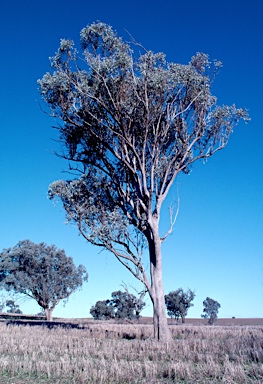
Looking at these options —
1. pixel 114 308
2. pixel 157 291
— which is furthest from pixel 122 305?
pixel 157 291

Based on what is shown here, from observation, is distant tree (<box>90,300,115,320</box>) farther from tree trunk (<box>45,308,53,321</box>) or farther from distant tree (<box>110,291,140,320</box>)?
tree trunk (<box>45,308,53,321</box>)

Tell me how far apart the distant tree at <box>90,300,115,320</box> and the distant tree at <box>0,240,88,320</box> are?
825 inches

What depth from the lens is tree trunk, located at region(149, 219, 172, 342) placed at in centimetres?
1634

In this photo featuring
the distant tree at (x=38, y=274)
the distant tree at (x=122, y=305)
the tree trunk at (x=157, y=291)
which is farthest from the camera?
the distant tree at (x=122, y=305)

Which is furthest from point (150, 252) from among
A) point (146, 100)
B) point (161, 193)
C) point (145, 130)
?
point (146, 100)

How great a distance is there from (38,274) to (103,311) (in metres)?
26.5

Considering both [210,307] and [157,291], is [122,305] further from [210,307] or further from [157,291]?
[157,291]

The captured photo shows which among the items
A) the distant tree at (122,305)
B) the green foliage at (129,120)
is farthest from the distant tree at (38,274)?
the green foliage at (129,120)

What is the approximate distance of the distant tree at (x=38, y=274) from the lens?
53.3m

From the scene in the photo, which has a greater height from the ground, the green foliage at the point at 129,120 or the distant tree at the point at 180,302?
the green foliage at the point at 129,120

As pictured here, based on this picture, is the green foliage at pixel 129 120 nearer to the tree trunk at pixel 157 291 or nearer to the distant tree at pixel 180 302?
the tree trunk at pixel 157 291

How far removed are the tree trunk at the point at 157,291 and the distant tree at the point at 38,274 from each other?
1581 inches

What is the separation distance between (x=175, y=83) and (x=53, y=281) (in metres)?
44.0

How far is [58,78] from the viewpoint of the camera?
19266mm
